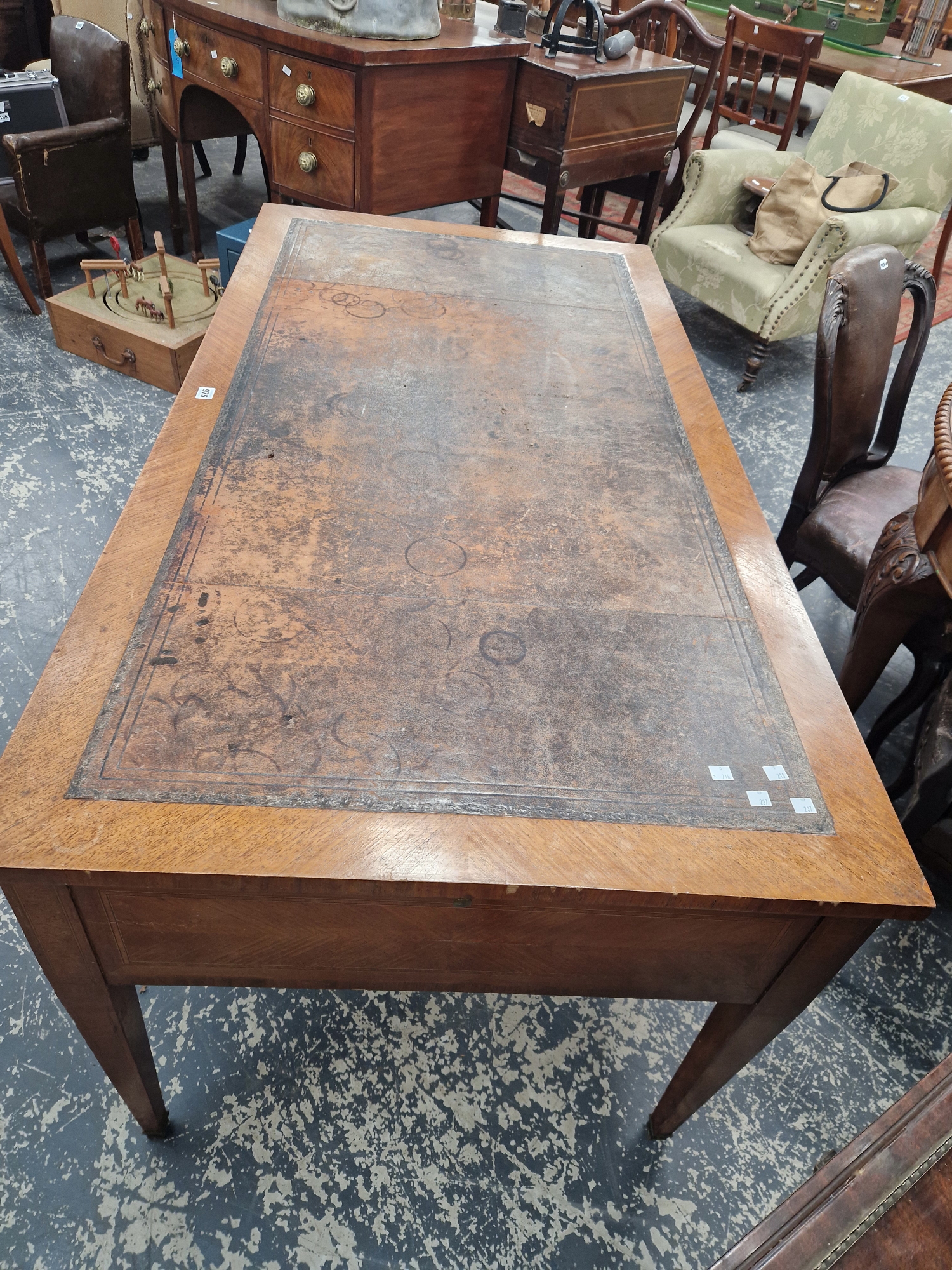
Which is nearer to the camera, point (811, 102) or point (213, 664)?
→ point (213, 664)

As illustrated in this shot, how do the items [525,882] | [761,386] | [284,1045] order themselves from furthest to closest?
[761,386], [284,1045], [525,882]

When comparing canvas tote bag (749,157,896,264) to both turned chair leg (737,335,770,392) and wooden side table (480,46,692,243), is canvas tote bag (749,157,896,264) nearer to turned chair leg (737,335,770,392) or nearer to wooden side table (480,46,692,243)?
turned chair leg (737,335,770,392)

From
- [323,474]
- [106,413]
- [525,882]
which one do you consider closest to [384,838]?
[525,882]

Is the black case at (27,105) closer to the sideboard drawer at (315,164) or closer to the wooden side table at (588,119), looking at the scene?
the sideboard drawer at (315,164)

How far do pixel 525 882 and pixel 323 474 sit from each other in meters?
0.75

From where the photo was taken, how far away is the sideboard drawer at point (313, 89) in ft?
8.20

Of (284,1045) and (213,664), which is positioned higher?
(213,664)

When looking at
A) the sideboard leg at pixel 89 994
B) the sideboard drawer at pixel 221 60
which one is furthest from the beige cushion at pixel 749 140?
the sideboard leg at pixel 89 994

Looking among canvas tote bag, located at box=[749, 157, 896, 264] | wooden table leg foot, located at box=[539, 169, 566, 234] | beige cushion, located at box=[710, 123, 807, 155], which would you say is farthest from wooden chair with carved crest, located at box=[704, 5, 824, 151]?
wooden table leg foot, located at box=[539, 169, 566, 234]

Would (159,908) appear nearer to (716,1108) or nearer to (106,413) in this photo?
(716,1108)

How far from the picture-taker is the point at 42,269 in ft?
10.3

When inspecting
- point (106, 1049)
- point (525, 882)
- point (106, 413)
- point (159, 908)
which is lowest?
point (106, 413)

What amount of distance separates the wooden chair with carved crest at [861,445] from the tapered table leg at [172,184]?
2.81 meters

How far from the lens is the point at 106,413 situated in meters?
Result: 2.78
